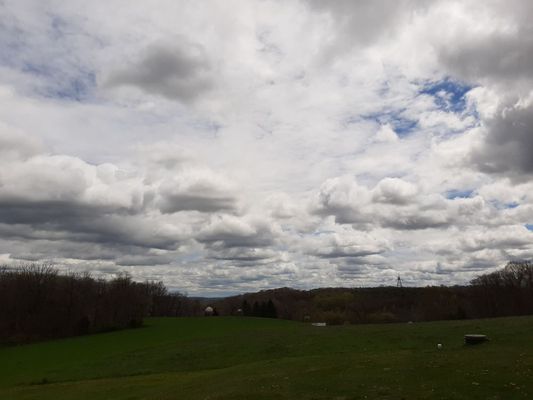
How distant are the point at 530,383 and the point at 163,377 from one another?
880 inches

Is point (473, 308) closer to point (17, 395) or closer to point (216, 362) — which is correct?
point (216, 362)

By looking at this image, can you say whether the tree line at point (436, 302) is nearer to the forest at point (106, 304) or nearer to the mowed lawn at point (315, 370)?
the forest at point (106, 304)

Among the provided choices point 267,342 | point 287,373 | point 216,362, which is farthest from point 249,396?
point 267,342

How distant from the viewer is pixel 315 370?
82.0ft

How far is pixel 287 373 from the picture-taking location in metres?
25.2

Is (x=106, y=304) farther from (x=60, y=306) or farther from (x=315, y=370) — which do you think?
(x=315, y=370)

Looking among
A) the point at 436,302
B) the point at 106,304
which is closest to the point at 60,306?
the point at 106,304

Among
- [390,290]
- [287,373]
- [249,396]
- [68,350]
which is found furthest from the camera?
[390,290]

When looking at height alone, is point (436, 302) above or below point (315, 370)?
above

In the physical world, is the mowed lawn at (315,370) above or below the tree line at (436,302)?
below

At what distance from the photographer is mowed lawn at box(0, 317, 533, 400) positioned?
18.9 m

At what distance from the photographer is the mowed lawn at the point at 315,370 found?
18875 mm

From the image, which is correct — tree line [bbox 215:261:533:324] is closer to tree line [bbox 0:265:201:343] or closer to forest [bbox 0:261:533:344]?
forest [bbox 0:261:533:344]

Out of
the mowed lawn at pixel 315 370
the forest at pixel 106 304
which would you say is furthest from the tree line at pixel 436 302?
the mowed lawn at pixel 315 370
